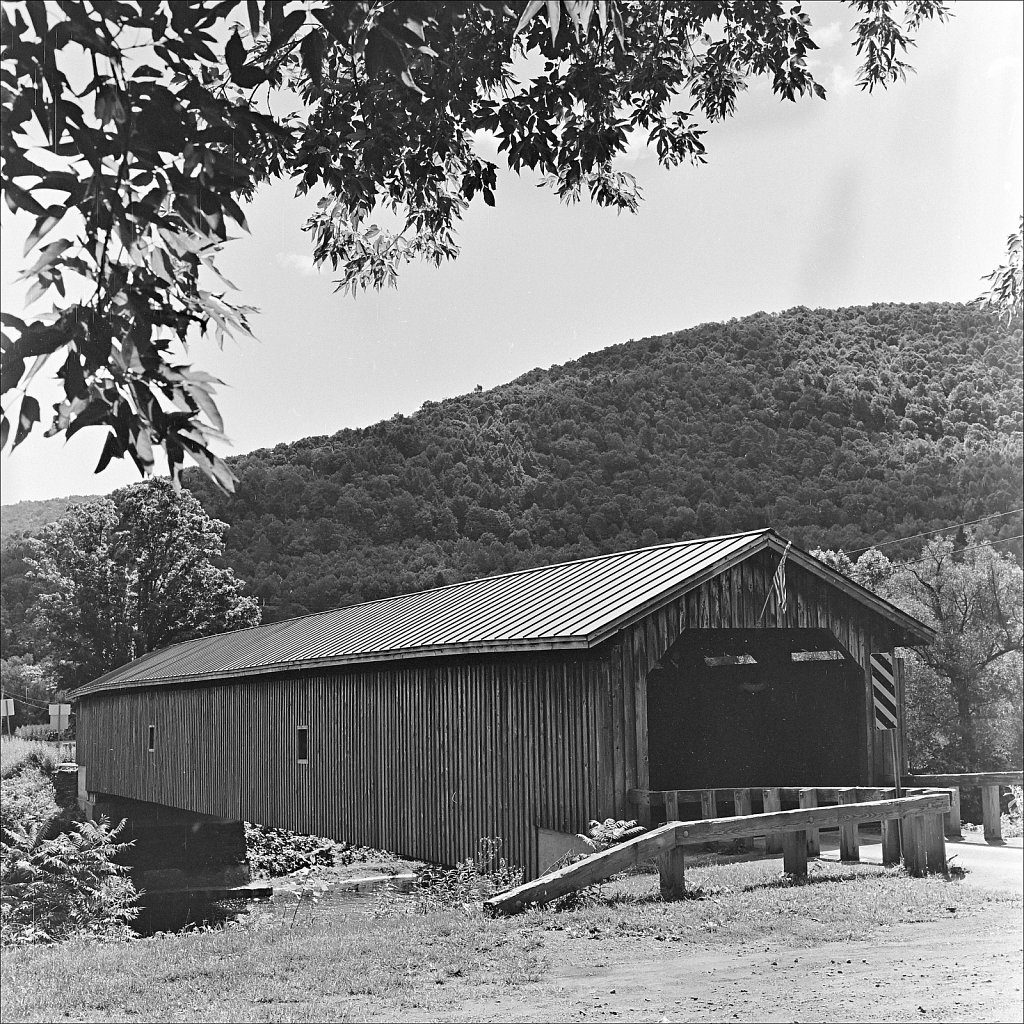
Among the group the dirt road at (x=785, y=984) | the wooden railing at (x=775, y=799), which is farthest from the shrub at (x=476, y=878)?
the dirt road at (x=785, y=984)

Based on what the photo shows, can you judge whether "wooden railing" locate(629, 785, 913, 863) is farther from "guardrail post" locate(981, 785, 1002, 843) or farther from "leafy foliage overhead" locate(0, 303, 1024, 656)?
"leafy foliage overhead" locate(0, 303, 1024, 656)

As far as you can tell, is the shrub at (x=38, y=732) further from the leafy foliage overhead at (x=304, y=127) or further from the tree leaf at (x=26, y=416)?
the tree leaf at (x=26, y=416)

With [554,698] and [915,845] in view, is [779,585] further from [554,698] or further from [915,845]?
[915,845]

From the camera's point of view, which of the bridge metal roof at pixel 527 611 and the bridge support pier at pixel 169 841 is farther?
the bridge support pier at pixel 169 841

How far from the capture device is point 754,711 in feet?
45.7

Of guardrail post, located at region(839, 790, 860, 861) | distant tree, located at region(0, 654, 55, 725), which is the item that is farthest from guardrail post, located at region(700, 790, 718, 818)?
distant tree, located at region(0, 654, 55, 725)

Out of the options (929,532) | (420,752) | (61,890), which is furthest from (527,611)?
(929,532)

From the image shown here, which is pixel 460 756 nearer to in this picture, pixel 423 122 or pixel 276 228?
pixel 276 228

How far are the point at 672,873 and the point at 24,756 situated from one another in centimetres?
1836

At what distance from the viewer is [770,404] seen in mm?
14445

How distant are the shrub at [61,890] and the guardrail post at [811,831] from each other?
22.5 ft

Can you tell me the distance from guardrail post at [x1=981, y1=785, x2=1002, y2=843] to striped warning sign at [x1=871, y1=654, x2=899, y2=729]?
1.31 metres

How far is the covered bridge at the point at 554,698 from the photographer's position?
10.4 metres

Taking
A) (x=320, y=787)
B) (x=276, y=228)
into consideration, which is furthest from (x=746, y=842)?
(x=276, y=228)
